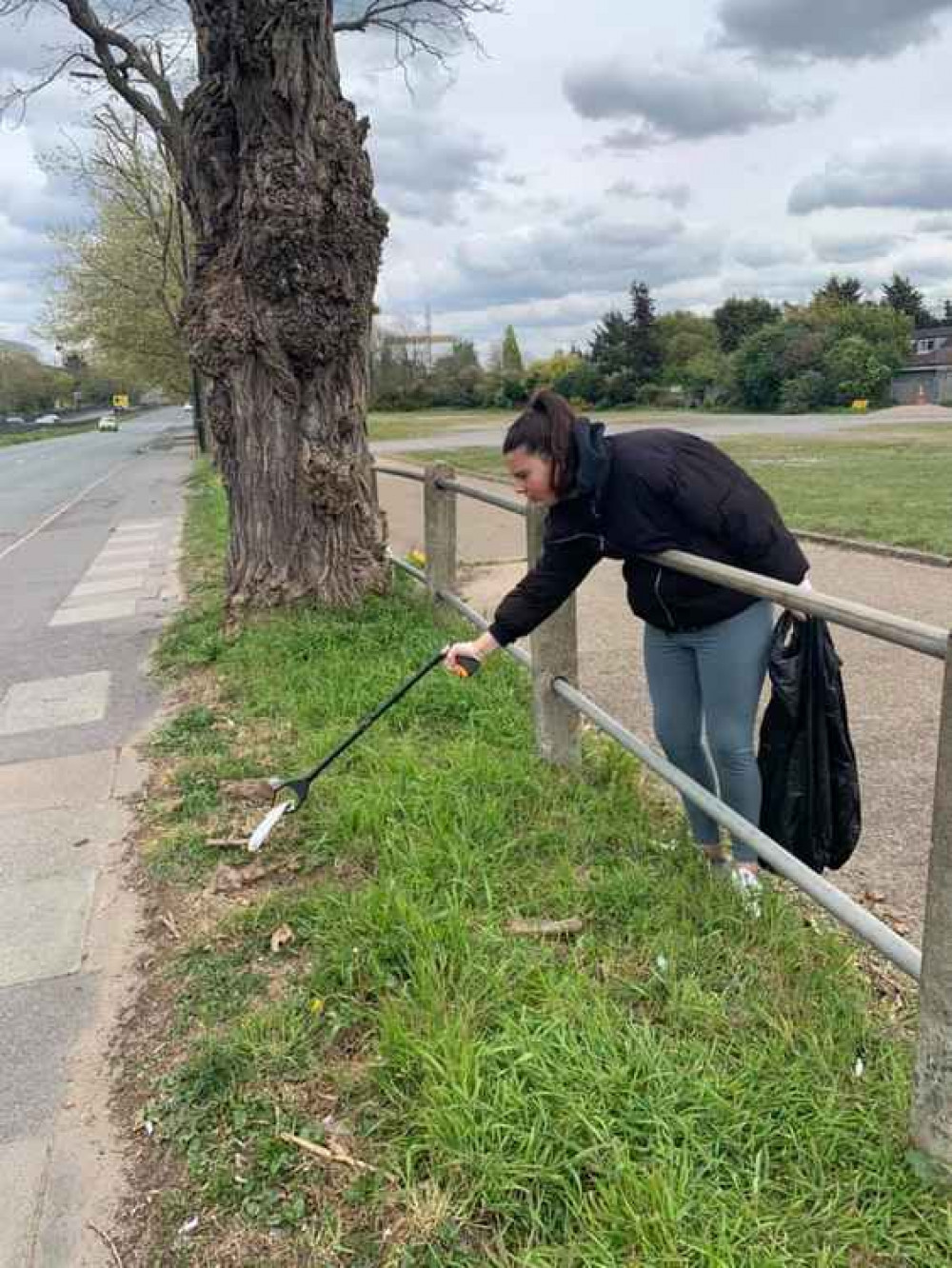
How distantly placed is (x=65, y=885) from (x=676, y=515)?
251 cm

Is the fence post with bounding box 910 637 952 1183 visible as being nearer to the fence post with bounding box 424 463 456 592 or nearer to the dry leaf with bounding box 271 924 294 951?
the dry leaf with bounding box 271 924 294 951

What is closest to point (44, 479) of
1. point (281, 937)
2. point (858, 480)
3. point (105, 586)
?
point (105, 586)

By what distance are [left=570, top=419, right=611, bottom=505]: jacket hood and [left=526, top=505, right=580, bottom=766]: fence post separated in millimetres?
1061

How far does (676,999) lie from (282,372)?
443 centimetres

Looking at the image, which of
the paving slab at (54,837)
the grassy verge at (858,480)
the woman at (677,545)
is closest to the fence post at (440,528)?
the paving slab at (54,837)

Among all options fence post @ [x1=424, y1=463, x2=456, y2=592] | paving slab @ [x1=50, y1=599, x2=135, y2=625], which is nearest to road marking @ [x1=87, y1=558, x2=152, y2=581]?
paving slab @ [x1=50, y1=599, x2=135, y2=625]

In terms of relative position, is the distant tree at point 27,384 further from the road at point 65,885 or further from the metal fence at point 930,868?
the metal fence at point 930,868

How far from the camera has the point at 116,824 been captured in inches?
157

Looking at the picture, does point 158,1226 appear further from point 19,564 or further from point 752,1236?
point 19,564

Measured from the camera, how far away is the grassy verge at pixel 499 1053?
187 centimetres

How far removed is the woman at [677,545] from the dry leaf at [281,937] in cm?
120

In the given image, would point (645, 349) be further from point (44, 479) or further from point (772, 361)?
point (44, 479)

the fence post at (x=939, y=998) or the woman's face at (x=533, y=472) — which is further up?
the woman's face at (x=533, y=472)

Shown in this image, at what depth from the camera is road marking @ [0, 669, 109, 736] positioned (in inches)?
215
